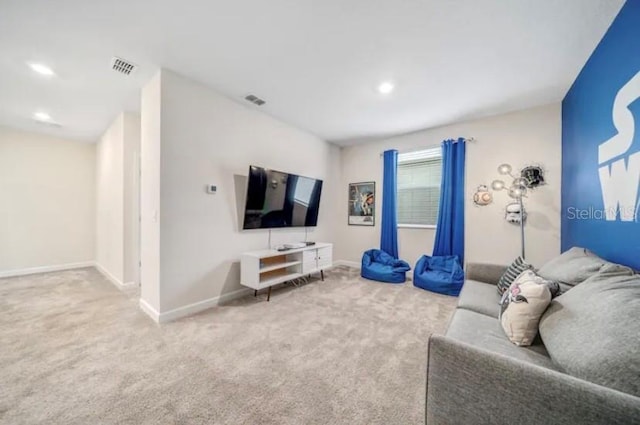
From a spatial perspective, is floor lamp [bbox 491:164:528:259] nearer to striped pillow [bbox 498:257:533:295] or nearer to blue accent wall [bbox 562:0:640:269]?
blue accent wall [bbox 562:0:640:269]

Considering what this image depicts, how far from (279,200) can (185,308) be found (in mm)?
1770

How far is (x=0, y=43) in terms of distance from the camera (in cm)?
201

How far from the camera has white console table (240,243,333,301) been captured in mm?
2920

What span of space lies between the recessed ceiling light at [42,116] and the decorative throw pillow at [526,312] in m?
5.99

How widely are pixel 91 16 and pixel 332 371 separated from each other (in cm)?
321

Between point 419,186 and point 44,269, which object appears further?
point 44,269

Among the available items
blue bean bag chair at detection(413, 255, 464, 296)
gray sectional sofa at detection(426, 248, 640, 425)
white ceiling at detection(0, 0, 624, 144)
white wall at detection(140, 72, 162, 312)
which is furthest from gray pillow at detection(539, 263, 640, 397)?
white wall at detection(140, 72, 162, 312)

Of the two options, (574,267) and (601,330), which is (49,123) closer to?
(601,330)

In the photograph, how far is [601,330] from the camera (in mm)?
897

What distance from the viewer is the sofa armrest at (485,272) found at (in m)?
2.38

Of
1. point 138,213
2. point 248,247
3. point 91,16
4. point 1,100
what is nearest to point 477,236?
point 248,247

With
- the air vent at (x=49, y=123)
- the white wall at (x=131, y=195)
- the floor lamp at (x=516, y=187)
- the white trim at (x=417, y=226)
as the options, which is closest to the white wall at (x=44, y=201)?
the air vent at (x=49, y=123)

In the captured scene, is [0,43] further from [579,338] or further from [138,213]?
[579,338]

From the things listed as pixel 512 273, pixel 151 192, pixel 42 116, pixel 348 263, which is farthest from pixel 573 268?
pixel 42 116
